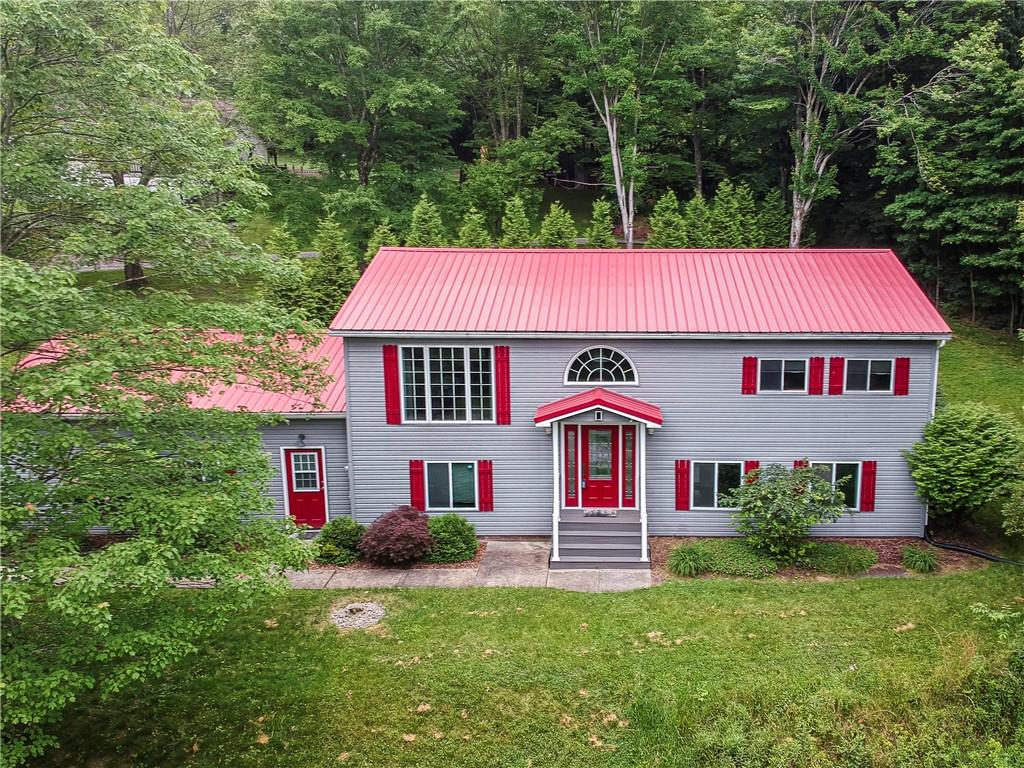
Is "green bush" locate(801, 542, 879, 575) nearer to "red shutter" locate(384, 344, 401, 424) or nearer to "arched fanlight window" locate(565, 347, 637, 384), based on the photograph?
"arched fanlight window" locate(565, 347, 637, 384)

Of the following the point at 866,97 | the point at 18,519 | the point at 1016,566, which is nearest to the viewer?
the point at 18,519

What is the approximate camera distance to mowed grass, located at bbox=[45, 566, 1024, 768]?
10422 millimetres

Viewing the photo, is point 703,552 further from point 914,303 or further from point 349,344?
point 349,344

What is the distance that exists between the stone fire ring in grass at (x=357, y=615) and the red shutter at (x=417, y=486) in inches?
142

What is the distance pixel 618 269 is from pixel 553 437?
494cm

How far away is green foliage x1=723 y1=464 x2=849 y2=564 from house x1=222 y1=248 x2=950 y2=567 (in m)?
1.01

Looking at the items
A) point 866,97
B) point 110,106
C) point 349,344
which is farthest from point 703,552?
point 866,97

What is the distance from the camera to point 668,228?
88.9 ft

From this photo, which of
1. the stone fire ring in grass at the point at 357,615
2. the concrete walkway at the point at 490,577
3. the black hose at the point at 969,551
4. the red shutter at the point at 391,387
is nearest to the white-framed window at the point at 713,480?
the concrete walkway at the point at 490,577

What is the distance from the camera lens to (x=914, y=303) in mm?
17031

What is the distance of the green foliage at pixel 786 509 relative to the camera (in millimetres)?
15547

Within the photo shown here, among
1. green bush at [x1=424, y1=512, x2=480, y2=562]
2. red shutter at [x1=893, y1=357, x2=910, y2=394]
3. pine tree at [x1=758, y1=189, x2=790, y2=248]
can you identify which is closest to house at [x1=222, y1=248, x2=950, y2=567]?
red shutter at [x1=893, y1=357, x2=910, y2=394]

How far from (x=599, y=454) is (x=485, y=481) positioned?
2745 mm

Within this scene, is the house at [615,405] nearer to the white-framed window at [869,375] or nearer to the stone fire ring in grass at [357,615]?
the white-framed window at [869,375]
